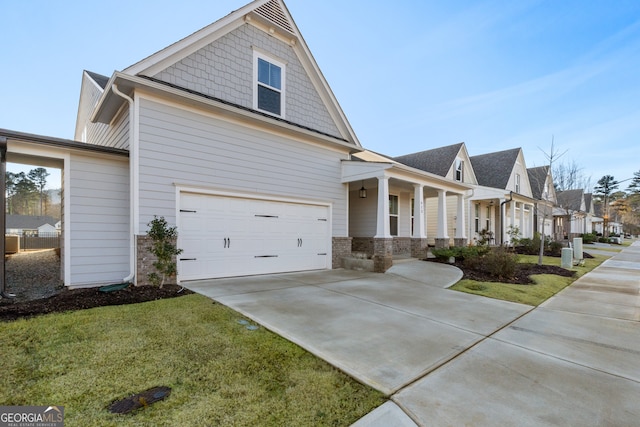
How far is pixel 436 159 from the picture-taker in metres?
18.1

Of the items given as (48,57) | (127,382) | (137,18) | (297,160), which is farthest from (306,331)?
(48,57)

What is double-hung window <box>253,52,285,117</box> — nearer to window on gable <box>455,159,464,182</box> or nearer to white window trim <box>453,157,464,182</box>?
white window trim <box>453,157,464,182</box>

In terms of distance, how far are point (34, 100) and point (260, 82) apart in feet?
75.6

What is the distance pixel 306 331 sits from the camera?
411 centimetres

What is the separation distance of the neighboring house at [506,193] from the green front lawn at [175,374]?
1862 cm

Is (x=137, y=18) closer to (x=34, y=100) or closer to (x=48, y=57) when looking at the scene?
(x=48, y=57)

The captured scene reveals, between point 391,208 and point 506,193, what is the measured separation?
29.6 feet

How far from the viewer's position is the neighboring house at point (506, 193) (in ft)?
64.2

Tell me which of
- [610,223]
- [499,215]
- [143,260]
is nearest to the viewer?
[143,260]

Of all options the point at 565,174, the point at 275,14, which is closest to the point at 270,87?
the point at 275,14

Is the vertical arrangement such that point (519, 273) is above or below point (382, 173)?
below

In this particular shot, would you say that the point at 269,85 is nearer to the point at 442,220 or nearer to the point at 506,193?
the point at 442,220

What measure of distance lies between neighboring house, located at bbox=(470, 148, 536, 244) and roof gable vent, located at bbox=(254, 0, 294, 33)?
1521 centimetres

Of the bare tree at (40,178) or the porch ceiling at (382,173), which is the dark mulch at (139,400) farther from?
the bare tree at (40,178)
